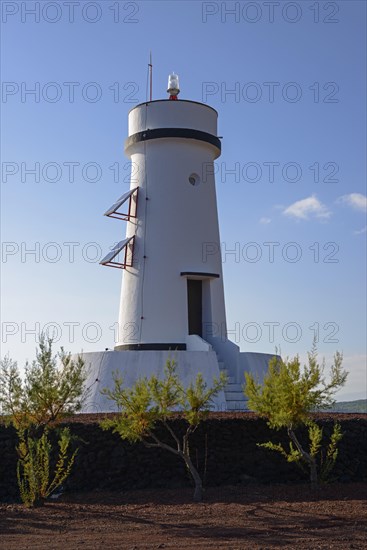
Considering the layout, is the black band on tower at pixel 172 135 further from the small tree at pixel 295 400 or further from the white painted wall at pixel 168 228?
the small tree at pixel 295 400

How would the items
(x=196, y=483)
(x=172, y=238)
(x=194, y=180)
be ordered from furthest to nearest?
1. (x=194, y=180)
2. (x=172, y=238)
3. (x=196, y=483)

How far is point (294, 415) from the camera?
39.8 feet

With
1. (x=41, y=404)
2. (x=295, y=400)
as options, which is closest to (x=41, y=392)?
(x=41, y=404)

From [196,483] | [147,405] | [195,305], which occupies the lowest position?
[196,483]

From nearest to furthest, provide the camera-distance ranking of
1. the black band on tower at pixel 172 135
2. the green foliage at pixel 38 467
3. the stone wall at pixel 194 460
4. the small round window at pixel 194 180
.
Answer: the green foliage at pixel 38 467 → the stone wall at pixel 194 460 → the black band on tower at pixel 172 135 → the small round window at pixel 194 180

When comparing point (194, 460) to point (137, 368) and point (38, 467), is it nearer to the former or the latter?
point (38, 467)

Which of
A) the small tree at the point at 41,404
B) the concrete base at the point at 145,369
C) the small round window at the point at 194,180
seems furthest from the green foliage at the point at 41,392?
the small round window at the point at 194,180

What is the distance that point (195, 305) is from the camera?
2102 cm

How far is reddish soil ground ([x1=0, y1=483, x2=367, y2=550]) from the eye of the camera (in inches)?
332

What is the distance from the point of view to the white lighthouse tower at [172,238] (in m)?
20.0

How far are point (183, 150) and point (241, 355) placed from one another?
6.67 metres

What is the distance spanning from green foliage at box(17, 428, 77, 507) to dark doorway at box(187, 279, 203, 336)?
8646mm

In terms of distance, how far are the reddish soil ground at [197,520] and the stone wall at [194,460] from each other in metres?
0.44

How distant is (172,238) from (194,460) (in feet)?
28.8
